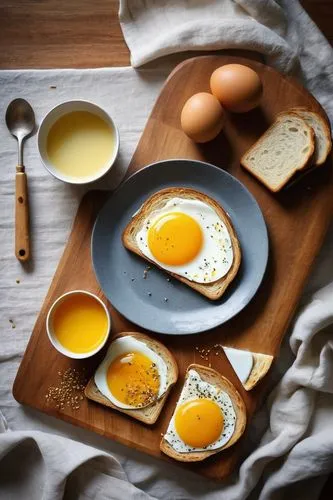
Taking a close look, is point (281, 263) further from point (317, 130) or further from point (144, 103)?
point (144, 103)

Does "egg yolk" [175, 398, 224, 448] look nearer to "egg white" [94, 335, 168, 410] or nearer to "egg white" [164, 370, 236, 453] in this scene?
"egg white" [164, 370, 236, 453]

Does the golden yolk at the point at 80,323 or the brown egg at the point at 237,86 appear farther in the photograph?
the golden yolk at the point at 80,323

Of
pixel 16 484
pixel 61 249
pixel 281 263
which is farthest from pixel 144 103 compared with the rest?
pixel 16 484

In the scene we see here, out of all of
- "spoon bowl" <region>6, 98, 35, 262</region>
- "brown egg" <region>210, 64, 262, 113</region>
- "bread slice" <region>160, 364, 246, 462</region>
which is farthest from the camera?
"spoon bowl" <region>6, 98, 35, 262</region>

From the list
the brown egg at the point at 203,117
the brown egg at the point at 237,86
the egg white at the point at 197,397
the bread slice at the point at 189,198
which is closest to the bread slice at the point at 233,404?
the egg white at the point at 197,397

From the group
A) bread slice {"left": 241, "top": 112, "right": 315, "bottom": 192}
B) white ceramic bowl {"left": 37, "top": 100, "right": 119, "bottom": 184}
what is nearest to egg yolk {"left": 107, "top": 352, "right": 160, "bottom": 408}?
white ceramic bowl {"left": 37, "top": 100, "right": 119, "bottom": 184}

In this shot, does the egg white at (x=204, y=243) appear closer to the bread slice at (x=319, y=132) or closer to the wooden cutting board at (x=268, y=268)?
the wooden cutting board at (x=268, y=268)

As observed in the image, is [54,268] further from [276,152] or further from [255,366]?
[276,152]
